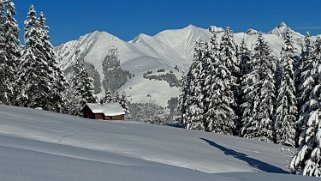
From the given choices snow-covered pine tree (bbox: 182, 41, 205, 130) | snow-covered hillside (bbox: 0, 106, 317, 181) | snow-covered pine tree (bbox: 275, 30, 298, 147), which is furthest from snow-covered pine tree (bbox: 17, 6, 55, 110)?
snow-covered pine tree (bbox: 275, 30, 298, 147)

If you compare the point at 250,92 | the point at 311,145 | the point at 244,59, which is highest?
the point at 244,59

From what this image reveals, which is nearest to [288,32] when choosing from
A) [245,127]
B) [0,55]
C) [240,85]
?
[240,85]

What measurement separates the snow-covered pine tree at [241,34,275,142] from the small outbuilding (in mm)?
17634

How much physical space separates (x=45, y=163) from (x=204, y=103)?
4355cm

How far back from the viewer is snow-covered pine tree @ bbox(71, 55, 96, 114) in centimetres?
5866

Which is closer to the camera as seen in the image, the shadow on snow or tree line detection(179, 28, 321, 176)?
the shadow on snow

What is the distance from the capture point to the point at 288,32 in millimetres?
47125

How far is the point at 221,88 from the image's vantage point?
48.4 m

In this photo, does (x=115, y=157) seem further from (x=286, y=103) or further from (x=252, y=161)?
(x=286, y=103)

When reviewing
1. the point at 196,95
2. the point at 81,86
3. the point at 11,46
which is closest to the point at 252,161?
the point at 196,95

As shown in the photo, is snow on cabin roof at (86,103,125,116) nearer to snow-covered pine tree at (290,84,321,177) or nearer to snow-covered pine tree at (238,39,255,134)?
snow-covered pine tree at (238,39,255,134)

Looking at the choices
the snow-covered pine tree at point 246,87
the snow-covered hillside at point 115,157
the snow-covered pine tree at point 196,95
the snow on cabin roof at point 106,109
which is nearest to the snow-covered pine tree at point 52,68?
the snow on cabin roof at point 106,109

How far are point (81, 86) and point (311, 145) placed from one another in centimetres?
4334

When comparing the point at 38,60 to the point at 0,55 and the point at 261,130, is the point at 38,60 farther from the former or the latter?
the point at 261,130
